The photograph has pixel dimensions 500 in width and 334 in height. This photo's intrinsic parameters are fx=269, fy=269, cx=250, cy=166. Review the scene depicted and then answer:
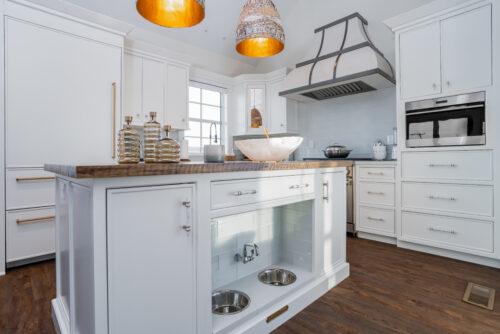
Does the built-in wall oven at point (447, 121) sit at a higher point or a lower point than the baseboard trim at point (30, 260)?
higher

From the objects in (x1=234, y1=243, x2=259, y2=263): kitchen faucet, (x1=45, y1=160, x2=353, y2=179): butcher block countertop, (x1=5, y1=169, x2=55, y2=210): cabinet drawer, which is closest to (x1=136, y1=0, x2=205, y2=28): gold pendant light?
(x1=45, y1=160, x2=353, y2=179): butcher block countertop

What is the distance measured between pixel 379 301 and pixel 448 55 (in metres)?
2.29

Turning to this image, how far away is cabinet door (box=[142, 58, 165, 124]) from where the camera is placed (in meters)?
3.49

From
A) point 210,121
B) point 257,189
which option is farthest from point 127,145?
point 210,121

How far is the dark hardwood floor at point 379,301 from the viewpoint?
149 cm

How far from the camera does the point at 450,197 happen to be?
2525 mm

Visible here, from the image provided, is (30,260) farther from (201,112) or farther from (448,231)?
(448,231)

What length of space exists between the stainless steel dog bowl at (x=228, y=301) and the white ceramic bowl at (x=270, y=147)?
810mm

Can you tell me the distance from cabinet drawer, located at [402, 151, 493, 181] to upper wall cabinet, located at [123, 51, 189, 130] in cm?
290

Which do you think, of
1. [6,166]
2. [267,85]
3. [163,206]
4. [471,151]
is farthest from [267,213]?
[267,85]

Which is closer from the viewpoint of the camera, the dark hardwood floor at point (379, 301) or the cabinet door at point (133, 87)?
the dark hardwood floor at point (379, 301)

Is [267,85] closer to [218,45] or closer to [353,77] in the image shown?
[218,45]

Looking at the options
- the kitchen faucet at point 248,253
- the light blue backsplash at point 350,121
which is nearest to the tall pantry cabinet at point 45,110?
the kitchen faucet at point 248,253

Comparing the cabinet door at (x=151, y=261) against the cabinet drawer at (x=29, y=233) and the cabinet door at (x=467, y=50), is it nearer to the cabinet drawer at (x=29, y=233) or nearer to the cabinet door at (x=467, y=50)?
the cabinet drawer at (x=29, y=233)
